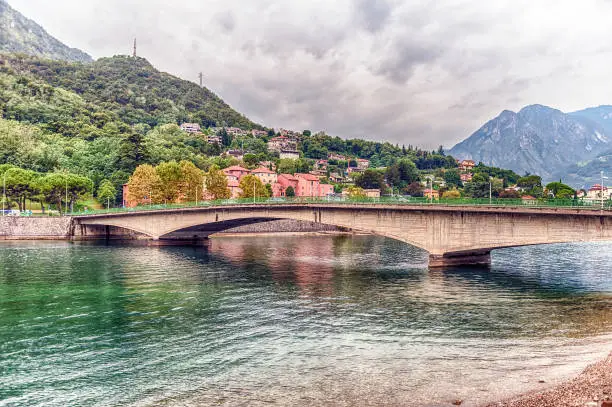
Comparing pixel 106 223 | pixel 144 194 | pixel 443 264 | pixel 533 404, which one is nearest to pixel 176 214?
pixel 106 223

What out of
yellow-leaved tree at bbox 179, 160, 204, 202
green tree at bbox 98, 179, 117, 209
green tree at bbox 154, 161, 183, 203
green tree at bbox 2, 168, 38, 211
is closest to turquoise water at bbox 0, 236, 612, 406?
green tree at bbox 154, 161, 183, 203

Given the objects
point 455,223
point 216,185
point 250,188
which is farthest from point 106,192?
point 455,223

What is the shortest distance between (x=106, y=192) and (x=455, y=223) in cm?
9934

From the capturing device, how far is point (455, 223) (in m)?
56.2

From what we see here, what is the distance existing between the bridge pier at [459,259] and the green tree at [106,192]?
92676 millimetres

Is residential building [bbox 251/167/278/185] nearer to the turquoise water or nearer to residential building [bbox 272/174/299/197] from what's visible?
residential building [bbox 272/174/299/197]

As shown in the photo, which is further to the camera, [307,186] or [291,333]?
[307,186]

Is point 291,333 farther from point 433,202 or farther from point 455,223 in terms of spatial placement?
point 433,202

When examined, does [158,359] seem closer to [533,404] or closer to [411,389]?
[411,389]

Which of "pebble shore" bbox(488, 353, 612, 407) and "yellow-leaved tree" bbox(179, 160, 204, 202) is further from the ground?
"yellow-leaved tree" bbox(179, 160, 204, 202)

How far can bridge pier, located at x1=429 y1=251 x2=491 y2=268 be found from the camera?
57.6 m

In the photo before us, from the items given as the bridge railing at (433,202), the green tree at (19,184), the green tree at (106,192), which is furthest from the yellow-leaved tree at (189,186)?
the green tree at (19,184)

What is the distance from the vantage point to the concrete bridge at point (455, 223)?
47.4m

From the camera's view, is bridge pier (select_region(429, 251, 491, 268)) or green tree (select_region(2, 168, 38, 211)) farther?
green tree (select_region(2, 168, 38, 211))
